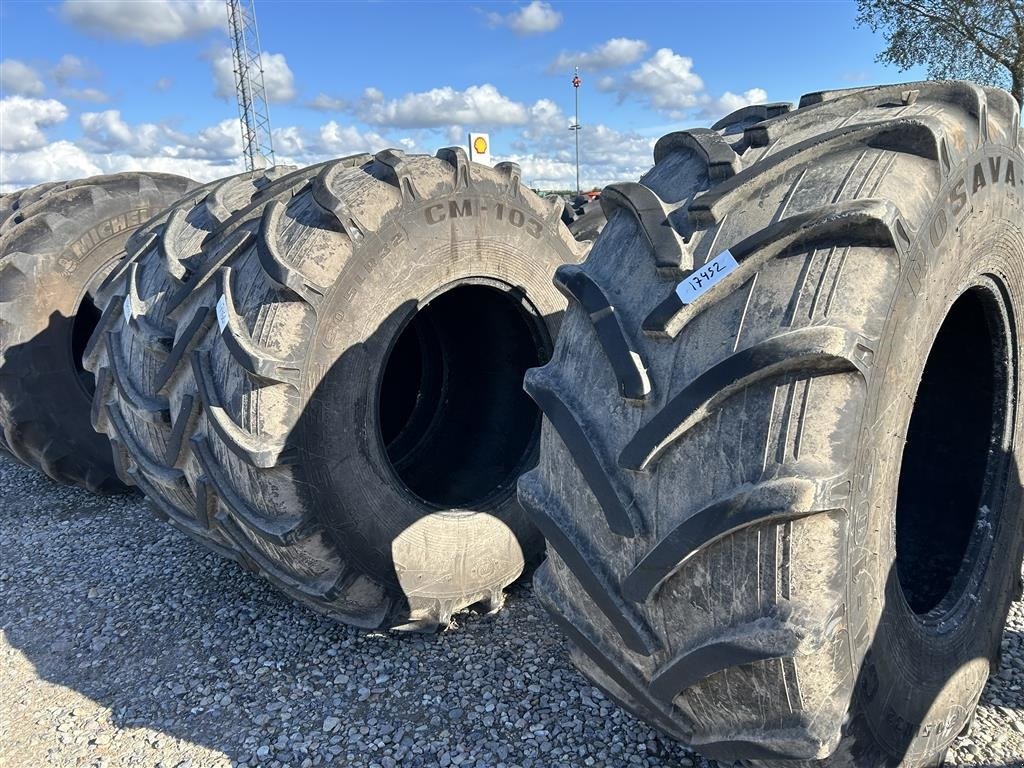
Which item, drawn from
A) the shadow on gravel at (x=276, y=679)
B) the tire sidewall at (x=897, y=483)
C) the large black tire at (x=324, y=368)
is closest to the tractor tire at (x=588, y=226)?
the large black tire at (x=324, y=368)

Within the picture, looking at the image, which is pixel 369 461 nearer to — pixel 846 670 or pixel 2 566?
pixel 846 670

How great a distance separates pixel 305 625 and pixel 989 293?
9.41 feet

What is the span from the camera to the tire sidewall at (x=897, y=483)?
154cm

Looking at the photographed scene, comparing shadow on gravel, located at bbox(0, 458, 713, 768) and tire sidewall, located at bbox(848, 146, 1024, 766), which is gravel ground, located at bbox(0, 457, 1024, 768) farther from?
tire sidewall, located at bbox(848, 146, 1024, 766)

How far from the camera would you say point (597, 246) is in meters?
1.84

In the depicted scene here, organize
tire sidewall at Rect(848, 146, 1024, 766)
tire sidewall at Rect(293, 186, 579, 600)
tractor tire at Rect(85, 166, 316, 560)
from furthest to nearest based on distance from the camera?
tractor tire at Rect(85, 166, 316, 560)
tire sidewall at Rect(293, 186, 579, 600)
tire sidewall at Rect(848, 146, 1024, 766)

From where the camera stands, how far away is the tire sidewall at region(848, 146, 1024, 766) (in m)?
1.54

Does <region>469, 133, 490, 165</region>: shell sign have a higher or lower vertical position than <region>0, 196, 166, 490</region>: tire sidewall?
higher

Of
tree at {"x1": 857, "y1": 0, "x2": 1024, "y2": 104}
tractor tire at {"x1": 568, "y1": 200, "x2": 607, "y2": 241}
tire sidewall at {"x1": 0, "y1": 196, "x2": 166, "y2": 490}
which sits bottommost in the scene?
tire sidewall at {"x1": 0, "y1": 196, "x2": 166, "y2": 490}

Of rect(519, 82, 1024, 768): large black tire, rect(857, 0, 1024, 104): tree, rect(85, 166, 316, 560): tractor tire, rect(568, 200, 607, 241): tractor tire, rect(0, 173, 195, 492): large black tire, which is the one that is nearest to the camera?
rect(519, 82, 1024, 768): large black tire

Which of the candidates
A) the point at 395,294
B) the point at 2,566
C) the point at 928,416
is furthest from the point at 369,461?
the point at 2,566

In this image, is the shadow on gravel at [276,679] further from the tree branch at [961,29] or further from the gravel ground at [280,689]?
the tree branch at [961,29]

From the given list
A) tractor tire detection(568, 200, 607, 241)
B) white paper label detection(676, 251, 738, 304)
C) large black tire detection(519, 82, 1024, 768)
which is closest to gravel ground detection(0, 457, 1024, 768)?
large black tire detection(519, 82, 1024, 768)

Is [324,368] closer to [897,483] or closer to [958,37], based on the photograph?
[897,483]
